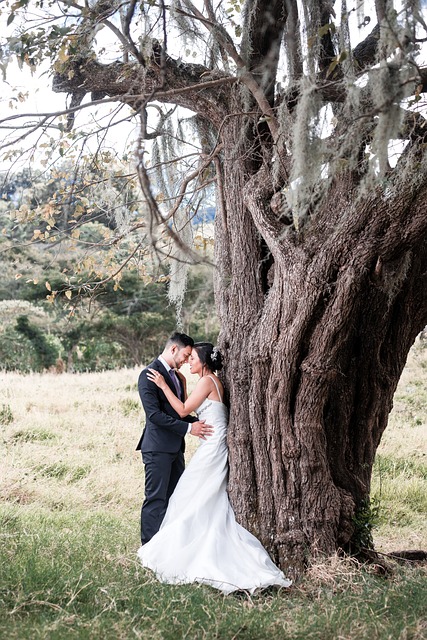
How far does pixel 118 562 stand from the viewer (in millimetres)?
5859

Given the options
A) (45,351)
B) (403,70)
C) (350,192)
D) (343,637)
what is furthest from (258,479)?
(45,351)

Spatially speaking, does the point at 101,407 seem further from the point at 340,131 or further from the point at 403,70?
the point at 403,70

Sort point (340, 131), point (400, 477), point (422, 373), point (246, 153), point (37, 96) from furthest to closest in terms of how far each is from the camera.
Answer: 1. point (422, 373)
2. point (400, 477)
3. point (37, 96)
4. point (246, 153)
5. point (340, 131)

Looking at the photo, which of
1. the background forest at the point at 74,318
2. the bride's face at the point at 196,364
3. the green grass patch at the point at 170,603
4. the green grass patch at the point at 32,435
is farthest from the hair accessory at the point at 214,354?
the background forest at the point at 74,318

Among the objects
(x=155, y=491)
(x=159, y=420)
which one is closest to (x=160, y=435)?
(x=159, y=420)

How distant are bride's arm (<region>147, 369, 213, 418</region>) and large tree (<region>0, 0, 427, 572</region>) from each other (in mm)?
221

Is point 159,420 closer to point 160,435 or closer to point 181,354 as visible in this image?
point 160,435

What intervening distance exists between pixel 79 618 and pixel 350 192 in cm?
331

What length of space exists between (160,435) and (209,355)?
0.89m

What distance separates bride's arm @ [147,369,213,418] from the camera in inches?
247

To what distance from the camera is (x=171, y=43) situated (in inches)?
259

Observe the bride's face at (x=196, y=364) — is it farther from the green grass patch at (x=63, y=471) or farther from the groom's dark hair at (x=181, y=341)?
the green grass patch at (x=63, y=471)

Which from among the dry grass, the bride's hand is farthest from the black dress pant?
the dry grass

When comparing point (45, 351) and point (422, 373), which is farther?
point (45, 351)
